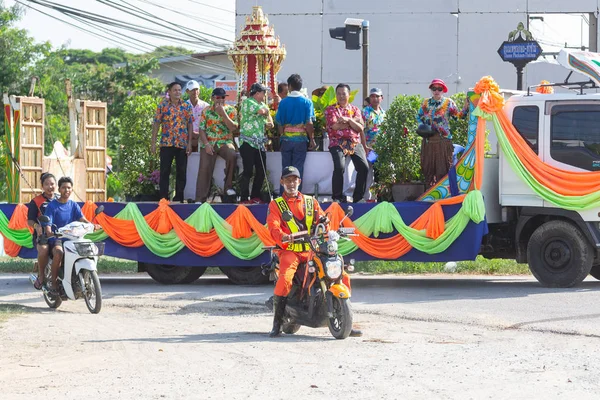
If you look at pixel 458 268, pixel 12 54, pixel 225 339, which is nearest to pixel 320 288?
pixel 225 339

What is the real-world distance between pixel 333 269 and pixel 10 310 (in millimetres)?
4779

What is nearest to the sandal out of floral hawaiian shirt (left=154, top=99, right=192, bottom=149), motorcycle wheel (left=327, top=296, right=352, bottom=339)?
floral hawaiian shirt (left=154, top=99, right=192, bottom=149)

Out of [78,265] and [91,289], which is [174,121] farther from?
[91,289]

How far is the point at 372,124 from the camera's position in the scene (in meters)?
17.0

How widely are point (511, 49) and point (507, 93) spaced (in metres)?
2.73

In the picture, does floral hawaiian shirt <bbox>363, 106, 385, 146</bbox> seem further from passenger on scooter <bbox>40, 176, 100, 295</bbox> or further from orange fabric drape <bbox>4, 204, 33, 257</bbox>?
orange fabric drape <bbox>4, 204, 33, 257</bbox>

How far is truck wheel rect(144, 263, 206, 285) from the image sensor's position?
17.2 m

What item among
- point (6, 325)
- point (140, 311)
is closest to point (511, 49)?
point (140, 311)

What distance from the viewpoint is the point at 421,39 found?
31406 millimetres

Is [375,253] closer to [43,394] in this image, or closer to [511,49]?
[511,49]

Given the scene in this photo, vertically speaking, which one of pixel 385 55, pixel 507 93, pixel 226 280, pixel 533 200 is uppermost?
pixel 385 55

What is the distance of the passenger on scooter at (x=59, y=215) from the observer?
13.7 metres

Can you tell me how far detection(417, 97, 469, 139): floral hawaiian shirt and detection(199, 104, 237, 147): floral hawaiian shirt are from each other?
2854 millimetres

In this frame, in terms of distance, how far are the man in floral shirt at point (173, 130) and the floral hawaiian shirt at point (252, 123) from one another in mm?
1028
